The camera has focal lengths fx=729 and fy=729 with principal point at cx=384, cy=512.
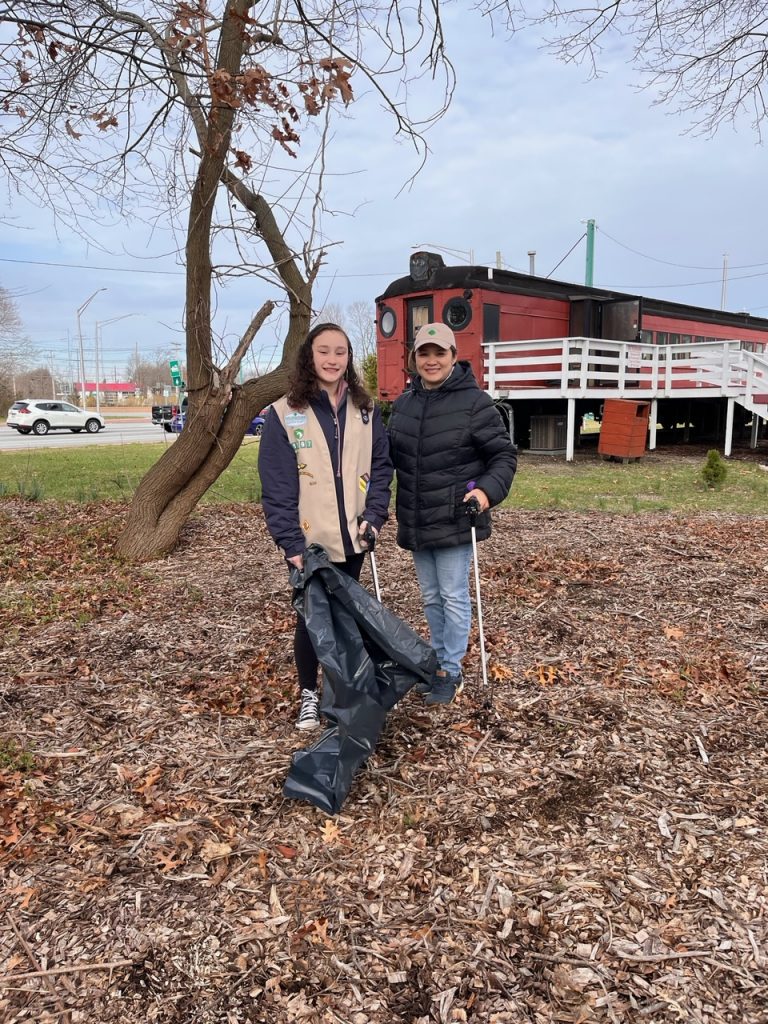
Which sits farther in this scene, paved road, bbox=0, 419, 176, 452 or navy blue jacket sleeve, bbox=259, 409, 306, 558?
paved road, bbox=0, 419, 176, 452

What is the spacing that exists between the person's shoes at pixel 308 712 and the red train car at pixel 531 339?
34.1 feet

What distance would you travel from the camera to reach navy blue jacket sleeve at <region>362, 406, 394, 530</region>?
3.46m

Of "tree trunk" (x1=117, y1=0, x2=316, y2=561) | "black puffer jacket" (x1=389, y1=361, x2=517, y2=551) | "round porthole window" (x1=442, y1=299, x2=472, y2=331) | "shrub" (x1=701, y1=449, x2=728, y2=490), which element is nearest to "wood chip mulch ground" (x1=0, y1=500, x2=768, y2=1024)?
"black puffer jacket" (x1=389, y1=361, x2=517, y2=551)

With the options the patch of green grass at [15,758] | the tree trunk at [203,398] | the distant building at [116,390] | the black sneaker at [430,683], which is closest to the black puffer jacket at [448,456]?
the black sneaker at [430,683]

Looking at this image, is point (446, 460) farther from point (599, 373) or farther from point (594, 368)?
point (594, 368)

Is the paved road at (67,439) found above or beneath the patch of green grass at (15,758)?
above

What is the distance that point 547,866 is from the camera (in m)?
2.56

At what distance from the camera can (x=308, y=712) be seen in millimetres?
3553

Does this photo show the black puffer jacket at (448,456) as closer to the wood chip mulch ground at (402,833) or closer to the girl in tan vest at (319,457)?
the girl in tan vest at (319,457)

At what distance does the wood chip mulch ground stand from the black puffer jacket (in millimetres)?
973

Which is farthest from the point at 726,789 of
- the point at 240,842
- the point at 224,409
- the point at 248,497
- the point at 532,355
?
the point at 532,355

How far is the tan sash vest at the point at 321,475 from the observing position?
3.32 m

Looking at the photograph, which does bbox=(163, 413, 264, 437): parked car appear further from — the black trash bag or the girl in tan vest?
the black trash bag

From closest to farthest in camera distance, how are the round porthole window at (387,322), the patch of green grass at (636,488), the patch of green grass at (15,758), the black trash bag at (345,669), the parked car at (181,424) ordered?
the black trash bag at (345,669) < the patch of green grass at (15,758) < the parked car at (181,424) < the patch of green grass at (636,488) < the round porthole window at (387,322)
